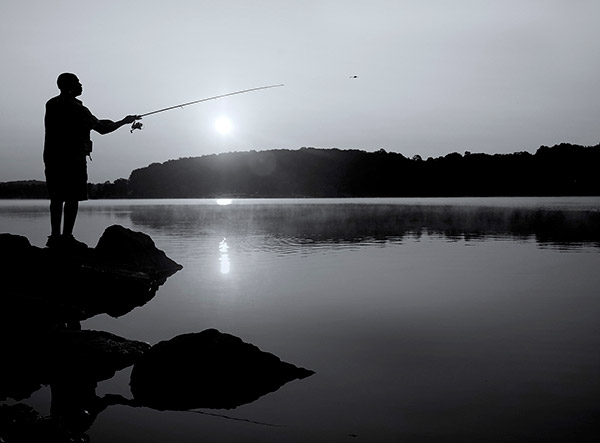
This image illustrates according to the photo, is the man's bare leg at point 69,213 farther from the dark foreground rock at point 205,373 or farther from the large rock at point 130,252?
the dark foreground rock at point 205,373

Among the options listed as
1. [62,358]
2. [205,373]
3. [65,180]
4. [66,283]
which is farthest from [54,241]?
[205,373]

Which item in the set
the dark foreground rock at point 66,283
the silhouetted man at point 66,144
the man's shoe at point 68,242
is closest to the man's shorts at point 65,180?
the silhouetted man at point 66,144

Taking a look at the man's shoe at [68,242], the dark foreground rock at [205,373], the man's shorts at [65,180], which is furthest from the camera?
the man's shoe at [68,242]

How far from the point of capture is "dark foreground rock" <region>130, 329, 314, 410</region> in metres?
5.96

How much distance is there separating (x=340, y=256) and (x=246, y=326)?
11.3 meters

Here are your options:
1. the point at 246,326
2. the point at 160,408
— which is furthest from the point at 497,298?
the point at 160,408

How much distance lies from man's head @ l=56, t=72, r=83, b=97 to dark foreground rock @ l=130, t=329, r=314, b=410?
6.86 metres

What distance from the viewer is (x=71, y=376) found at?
650 centimetres

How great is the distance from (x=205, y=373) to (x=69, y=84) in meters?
7.47

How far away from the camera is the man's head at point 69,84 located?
36.6 ft

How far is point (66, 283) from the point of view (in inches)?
460

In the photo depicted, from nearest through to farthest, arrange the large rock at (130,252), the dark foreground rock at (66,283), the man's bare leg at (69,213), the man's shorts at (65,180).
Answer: the dark foreground rock at (66,283), the man's shorts at (65,180), the man's bare leg at (69,213), the large rock at (130,252)

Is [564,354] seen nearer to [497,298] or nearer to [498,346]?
[498,346]

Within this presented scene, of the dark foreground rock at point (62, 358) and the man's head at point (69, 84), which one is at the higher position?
the man's head at point (69, 84)
